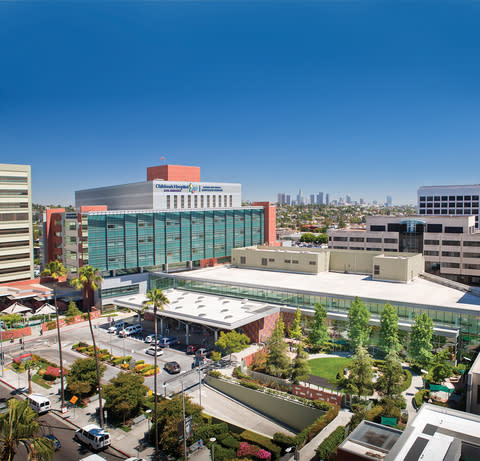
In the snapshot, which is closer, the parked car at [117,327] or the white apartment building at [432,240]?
the parked car at [117,327]

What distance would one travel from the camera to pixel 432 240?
306 feet

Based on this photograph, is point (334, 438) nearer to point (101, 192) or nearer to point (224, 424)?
point (224, 424)

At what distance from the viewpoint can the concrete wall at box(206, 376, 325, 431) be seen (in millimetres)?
38312

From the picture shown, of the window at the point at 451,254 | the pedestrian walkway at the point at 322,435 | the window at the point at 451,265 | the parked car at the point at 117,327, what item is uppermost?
the window at the point at 451,254

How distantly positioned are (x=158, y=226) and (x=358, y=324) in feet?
164

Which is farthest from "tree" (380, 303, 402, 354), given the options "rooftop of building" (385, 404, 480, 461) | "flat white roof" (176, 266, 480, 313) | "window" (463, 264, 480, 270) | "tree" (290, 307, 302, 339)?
"window" (463, 264, 480, 270)

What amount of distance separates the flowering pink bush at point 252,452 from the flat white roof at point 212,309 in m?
21.1

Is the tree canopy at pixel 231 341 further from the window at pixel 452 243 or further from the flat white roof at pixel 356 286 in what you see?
the window at pixel 452 243

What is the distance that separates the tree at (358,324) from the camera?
50.7 metres

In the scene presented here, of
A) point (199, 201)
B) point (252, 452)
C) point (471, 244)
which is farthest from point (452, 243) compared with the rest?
point (252, 452)

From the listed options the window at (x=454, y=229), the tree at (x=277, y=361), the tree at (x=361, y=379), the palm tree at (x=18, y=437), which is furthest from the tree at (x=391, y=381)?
the window at (x=454, y=229)

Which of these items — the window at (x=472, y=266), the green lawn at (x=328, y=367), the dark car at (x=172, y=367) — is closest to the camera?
the green lawn at (x=328, y=367)

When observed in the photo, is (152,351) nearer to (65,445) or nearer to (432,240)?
(65,445)

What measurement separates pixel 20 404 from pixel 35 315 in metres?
57.1
